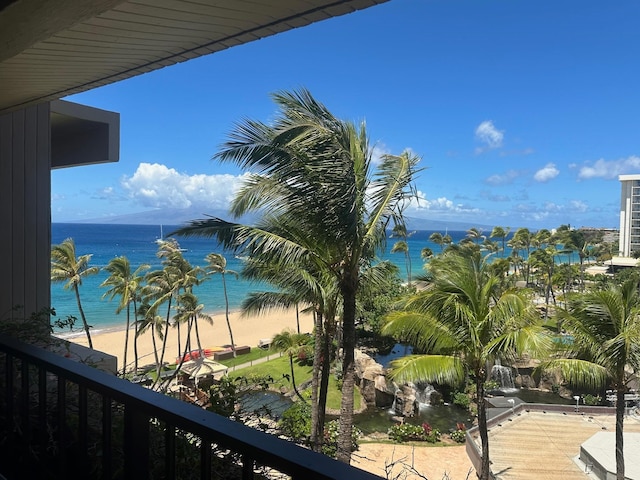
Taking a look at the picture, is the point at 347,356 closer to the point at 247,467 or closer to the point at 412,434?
the point at 247,467

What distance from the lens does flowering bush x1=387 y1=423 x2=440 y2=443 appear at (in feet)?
45.0

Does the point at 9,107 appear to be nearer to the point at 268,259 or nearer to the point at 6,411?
the point at 6,411

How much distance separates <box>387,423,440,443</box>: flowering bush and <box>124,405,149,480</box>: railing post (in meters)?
13.6

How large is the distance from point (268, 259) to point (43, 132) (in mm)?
3571

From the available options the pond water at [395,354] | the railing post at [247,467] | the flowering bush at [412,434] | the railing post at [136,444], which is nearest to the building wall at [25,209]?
the railing post at [136,444]

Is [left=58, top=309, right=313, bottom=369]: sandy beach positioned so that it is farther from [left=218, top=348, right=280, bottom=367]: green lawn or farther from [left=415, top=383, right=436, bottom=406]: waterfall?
[left=415, top=383, right=436, bottom=406]: waterfall

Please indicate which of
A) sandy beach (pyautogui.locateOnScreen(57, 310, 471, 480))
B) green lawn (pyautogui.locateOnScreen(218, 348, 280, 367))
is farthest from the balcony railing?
green lawn (pyautogui.locateOnScreen(218, 348, 280, 367))

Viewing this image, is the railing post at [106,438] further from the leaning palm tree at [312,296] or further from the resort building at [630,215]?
the resort building at [630,215]

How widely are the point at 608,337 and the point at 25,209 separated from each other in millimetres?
10085

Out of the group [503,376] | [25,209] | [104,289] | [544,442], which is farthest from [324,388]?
[104,289]

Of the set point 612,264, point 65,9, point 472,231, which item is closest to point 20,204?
point 65,9

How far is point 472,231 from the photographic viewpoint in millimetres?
53094

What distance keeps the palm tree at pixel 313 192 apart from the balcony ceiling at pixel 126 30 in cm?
423

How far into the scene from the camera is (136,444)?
4.32 ft
